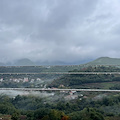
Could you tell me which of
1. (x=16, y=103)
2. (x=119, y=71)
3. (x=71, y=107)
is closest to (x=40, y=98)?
(x=16, y=103)

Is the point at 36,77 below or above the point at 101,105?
above

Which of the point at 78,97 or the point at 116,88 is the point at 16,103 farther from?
the point at 116,88

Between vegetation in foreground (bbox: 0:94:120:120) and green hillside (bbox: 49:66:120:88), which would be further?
green hillside (bbox: 49:66:120:88)

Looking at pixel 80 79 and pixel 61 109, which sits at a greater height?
pixel 80 79

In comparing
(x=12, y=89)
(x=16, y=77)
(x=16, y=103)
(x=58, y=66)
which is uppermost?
(x=58, y=66)

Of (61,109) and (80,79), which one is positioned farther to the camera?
(80,79)

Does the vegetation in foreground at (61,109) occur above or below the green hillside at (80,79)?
below

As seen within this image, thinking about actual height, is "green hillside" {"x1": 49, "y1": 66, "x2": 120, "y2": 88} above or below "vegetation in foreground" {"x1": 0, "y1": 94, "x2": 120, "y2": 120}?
above

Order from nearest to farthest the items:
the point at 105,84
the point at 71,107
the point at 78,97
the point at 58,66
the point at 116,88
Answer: the point at 71,107
the point at 78,97
the point at 116,88
the point at 105,84
the point at 58,66

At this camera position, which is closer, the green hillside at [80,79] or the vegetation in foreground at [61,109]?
the vegetation in foreground at [61,109]

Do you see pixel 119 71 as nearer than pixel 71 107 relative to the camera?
No

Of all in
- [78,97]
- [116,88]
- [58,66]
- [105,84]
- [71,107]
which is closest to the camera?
[71,107]
